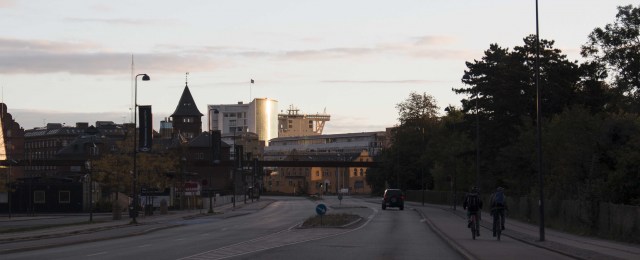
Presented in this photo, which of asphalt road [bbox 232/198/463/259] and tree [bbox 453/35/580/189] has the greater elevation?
tree [bbox 453/35/580/189]

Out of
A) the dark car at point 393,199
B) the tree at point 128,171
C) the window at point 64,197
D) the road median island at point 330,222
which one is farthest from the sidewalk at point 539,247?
the window at point 64,197

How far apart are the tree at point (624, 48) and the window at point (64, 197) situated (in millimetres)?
50786

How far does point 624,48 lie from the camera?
75.5 metres

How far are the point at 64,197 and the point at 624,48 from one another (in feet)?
175

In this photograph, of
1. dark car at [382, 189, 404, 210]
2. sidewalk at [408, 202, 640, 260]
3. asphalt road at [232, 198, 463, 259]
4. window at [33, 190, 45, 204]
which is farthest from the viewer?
window at [33, 190, 45, 204]

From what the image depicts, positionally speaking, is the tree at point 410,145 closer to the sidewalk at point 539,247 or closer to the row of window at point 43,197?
the row of window at point 43,197

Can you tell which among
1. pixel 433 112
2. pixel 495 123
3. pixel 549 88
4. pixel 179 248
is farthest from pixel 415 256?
pixel 433 112

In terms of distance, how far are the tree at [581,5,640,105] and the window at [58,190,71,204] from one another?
167ft

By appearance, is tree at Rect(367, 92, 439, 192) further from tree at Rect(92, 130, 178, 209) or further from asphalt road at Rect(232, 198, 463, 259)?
asphalt road at Rect(232, 198, 463, 259)

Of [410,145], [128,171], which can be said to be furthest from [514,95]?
[410,145]

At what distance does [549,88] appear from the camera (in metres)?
69.6

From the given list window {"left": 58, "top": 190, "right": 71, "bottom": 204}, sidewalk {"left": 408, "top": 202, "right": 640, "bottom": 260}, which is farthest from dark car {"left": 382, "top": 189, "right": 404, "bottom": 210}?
sidewalk {"left": 408, "top": 202, "right": 640, "bottom": 260}

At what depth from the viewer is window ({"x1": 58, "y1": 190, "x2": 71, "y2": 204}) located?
84.9m

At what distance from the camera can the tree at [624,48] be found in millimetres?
74438
